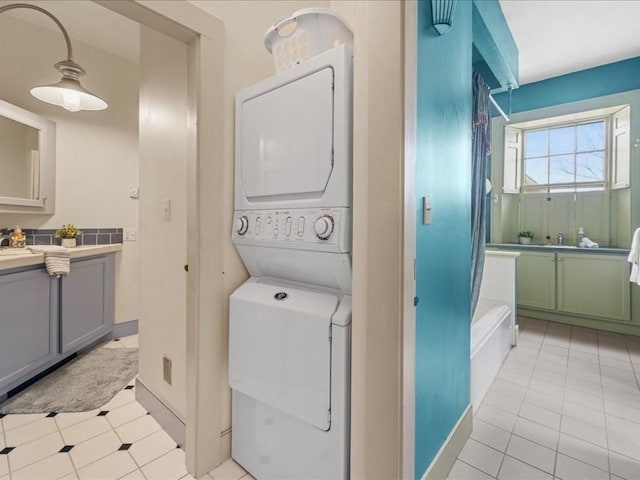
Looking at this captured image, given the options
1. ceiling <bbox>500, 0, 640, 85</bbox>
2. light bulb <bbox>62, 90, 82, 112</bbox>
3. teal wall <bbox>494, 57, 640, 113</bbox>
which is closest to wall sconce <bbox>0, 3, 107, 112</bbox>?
light bulb <bbox>62, 90, 82, 112</bbox>

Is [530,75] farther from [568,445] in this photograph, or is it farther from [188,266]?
[188,266]

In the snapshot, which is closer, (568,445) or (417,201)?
(417,201)

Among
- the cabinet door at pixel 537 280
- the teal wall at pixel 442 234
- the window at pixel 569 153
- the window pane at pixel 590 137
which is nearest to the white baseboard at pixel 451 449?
the teal wall at pixel 442 234

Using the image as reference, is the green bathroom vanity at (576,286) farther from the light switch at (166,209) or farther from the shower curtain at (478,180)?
the light switch at (166,209)

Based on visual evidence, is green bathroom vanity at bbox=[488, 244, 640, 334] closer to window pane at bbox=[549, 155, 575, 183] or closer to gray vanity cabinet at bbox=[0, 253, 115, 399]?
window pane at bbox=[549, 155, 575, 183]

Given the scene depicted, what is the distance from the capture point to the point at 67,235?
2652mm

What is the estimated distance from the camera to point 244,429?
4.59 feet

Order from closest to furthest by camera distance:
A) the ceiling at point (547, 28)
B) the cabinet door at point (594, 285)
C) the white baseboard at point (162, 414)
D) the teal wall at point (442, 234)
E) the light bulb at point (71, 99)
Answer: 1. the teal wall at point (442, 234)
2. the white baseboard at point (162, 414)
3. the light bulb at point (71, 99)
4. the ceiling at point (547, 28)
5. the cabinet door at point (594, 285)

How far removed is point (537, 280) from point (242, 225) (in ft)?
12.3

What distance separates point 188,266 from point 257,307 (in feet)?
1.24

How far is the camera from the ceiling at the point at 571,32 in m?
2.56

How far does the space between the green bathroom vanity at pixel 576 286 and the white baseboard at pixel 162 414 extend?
3866 millimetres

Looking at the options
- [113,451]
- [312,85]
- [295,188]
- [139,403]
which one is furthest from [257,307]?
[139,403]

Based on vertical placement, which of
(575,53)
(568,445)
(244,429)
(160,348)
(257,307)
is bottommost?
(568,445)
